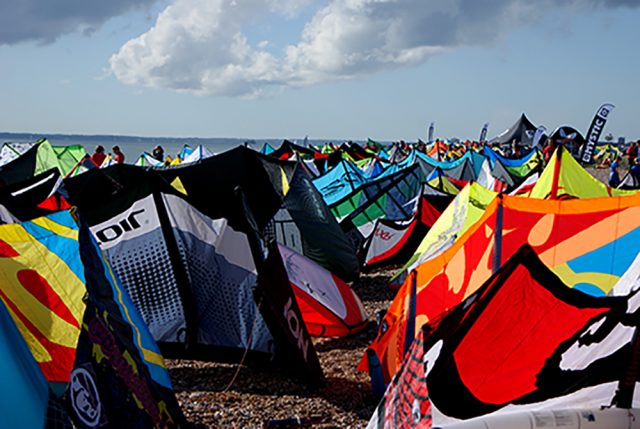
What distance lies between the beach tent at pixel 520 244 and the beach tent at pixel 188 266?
0.96 m

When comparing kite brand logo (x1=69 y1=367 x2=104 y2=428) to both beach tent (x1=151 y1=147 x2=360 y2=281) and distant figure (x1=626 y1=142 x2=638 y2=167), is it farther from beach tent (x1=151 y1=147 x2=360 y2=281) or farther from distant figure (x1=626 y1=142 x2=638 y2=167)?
distant figure (x1=626 y1=142 x2=638 y2=167)

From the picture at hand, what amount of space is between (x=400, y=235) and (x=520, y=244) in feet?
19.0

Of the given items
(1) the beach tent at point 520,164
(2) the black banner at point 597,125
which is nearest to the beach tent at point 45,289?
(1) the beach tent at point 520,164

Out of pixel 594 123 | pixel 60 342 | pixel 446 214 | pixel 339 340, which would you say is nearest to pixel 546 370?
pixel 60 342

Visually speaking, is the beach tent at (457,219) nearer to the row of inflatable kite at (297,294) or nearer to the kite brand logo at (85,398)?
the row of inflatable kite at (297,294)

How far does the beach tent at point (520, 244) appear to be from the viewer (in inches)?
227

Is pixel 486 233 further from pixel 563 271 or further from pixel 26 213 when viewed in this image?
pixel 26 213

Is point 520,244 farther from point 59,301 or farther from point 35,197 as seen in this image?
point 35,197

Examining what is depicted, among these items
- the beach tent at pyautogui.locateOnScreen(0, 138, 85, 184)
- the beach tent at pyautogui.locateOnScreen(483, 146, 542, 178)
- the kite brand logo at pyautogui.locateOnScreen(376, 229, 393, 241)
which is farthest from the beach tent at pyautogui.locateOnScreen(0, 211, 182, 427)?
the beach tent at pyautogui.locateOnScreen(483, 146, 542, 178)

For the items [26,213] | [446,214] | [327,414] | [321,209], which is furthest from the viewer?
[321,209]

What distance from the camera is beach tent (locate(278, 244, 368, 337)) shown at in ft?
25.1

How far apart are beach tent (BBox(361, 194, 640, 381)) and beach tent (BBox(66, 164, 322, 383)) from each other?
3.16 feet

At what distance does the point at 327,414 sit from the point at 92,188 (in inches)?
139

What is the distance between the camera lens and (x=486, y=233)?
20.5 feet
